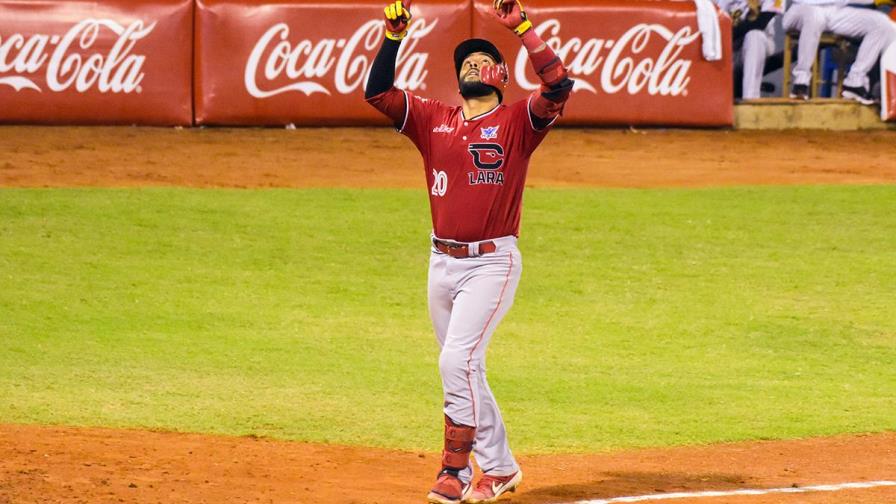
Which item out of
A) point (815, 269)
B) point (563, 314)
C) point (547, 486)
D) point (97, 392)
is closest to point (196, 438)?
point (97, 392)

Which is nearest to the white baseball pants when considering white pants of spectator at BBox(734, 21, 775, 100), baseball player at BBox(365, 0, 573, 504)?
baseball player at BBox(365, 0, 573, 504)

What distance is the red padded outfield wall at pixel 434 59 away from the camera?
1797 centimetres

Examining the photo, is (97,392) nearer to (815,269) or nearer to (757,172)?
(815,269)

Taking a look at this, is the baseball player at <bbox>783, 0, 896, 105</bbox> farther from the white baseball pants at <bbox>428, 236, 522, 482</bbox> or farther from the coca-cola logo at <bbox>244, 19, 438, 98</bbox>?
the white baseball pants at <bbox>428, 236, 522, 482</bbox>

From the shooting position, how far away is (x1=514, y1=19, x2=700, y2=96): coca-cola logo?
1855 cm

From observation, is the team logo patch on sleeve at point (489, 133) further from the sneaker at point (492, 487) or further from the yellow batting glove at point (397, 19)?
the sneaker at point (492, 487)

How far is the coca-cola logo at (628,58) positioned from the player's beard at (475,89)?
12025 mm

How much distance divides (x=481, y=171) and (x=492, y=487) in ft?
4.76

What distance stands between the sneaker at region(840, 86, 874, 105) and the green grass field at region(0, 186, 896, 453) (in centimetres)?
375

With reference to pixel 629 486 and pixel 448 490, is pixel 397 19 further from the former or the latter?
pixel 629 486

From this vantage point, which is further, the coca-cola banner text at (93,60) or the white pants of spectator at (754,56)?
the white pants of spectator at (754,56)

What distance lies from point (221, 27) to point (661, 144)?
566cm

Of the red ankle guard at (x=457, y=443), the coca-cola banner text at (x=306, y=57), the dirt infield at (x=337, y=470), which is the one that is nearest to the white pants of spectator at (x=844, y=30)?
the coca-cola banner text at (x=306, y=57)

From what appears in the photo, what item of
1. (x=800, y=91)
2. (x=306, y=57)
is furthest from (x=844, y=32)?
(x=306, y=57)
